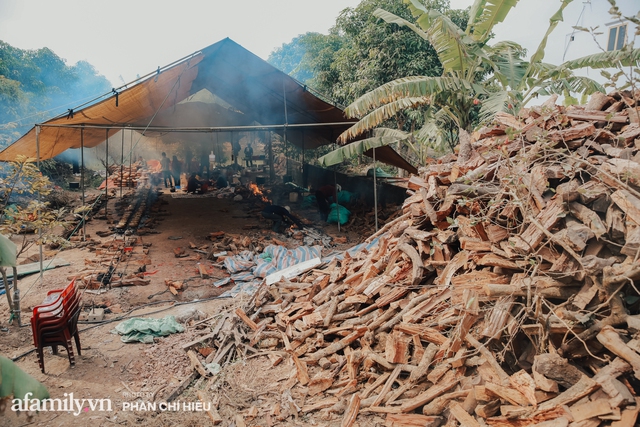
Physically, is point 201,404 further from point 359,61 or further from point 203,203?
point 359,61

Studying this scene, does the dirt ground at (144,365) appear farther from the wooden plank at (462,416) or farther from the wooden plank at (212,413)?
the wooden plank at (462,416)

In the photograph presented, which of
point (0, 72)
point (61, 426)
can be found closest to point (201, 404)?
point (61, 426)

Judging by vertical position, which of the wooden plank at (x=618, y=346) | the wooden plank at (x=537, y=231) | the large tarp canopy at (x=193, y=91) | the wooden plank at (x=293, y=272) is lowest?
the wooden plank at (x=293, y=272)

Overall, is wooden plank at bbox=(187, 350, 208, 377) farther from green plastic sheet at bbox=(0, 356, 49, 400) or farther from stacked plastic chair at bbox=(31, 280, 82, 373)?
green plastic sheet at bbox=(0, 356, 49, 400)

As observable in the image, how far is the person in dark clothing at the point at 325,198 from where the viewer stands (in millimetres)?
13141

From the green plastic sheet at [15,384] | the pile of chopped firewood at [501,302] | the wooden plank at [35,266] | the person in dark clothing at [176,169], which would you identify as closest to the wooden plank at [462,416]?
the pile of chopped firewood at [501,302]

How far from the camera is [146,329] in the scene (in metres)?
5.64

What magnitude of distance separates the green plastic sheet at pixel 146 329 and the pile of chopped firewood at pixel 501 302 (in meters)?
1.13

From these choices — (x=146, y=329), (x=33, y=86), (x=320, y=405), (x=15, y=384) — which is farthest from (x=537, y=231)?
(x=33, y=86)

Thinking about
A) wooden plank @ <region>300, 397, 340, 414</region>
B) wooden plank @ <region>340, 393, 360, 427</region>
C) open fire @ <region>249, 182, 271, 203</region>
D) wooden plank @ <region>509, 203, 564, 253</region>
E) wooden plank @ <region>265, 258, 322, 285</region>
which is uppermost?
wooden plank @ <region>509, 203, 564, 253</region>

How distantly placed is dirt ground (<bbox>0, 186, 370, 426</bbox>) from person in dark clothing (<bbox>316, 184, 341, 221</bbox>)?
531 centimetres

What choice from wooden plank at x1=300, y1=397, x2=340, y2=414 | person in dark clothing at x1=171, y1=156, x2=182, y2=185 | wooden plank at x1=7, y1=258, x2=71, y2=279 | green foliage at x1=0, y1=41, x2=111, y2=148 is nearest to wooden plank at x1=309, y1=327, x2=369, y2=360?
wooden plank at x1=300, y1=397, x2=340, y2=414

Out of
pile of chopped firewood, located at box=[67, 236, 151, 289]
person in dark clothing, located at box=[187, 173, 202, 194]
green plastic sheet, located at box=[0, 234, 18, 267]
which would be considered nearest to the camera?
green plastic sheet, located at box=[0, 234, 18, 267]

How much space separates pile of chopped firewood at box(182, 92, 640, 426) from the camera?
8.57ft
